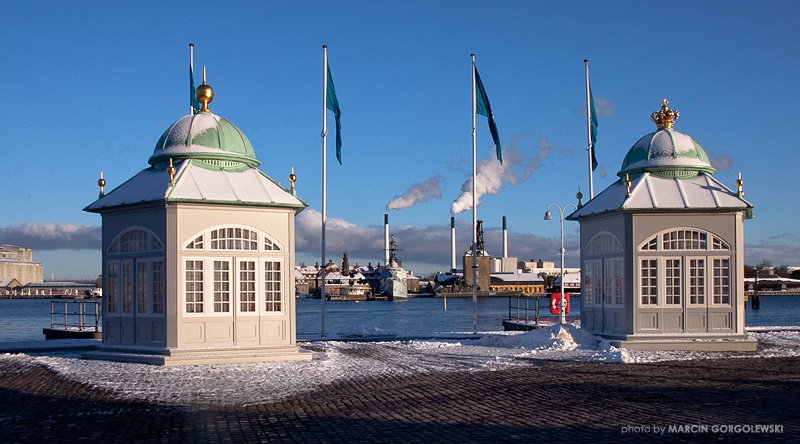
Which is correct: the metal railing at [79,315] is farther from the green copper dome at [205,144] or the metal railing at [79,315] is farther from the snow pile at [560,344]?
the snow pile at [560,344]

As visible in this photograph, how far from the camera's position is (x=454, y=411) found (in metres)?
12.7

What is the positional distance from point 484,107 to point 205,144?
1154 cm

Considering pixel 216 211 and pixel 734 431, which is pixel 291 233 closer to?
pixel 216 211

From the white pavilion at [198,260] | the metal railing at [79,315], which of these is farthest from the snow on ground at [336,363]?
the metal railing at [79,315]

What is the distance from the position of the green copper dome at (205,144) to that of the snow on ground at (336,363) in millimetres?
5536

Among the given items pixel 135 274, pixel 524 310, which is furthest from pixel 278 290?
pixel 524 310

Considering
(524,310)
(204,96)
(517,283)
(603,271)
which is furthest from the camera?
(517,283)

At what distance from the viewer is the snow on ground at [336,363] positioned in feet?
50.0

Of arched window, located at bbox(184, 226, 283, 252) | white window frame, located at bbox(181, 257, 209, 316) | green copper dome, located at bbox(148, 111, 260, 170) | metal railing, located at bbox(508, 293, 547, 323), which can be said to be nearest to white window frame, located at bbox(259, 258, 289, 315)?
arched window, located at bbox(184, 226, 283, 252)

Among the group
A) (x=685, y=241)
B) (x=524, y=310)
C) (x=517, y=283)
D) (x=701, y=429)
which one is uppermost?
(x=685, y=241)

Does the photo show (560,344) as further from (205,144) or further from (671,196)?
(205,144)

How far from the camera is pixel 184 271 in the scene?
64.3 ft

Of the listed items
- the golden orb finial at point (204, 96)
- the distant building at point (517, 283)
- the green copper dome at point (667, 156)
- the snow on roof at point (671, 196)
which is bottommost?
the distant building at point (517, 283)

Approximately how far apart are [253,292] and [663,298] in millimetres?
11519
